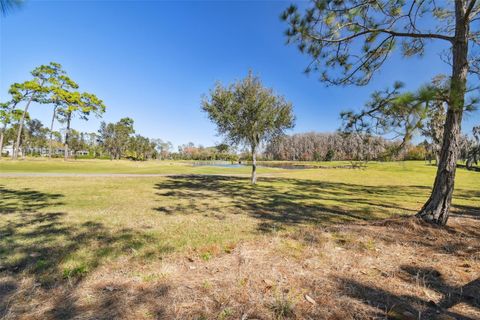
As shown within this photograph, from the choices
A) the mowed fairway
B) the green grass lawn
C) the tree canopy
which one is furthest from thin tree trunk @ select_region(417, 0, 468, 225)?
the tree canopy

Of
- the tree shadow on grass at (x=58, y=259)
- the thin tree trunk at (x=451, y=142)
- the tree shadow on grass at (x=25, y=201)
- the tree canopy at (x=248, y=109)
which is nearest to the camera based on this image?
the tree shadow on grass at (x=58, y=259)

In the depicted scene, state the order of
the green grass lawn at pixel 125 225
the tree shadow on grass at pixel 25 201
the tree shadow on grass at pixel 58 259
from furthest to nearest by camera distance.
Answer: the tree shadow on grass at pixel 25 201
the green grass lawn at pixel 125 225
the tree shadow on grass at pixel 58 259

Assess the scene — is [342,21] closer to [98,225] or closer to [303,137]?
[98,225]

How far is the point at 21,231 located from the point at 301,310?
18.8 feet

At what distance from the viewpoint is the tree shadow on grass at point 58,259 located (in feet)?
7.84

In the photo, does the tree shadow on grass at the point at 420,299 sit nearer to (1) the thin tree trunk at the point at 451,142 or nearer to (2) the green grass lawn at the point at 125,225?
(2) the green grass lawn at the point at 125,225

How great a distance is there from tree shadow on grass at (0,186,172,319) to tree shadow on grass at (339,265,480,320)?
221 centimetres

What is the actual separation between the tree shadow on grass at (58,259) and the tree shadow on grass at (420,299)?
7.25ft

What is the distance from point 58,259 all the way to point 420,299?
4863mm

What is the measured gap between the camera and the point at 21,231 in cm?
480

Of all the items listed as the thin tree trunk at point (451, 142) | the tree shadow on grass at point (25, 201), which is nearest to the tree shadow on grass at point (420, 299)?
the thin tree trunk at point (451, 142)

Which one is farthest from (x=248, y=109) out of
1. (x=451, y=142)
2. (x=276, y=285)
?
(x=276, y=285)

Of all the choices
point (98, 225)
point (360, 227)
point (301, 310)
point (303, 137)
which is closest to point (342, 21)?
point (360, 227)

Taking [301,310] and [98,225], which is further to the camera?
[98,225]
